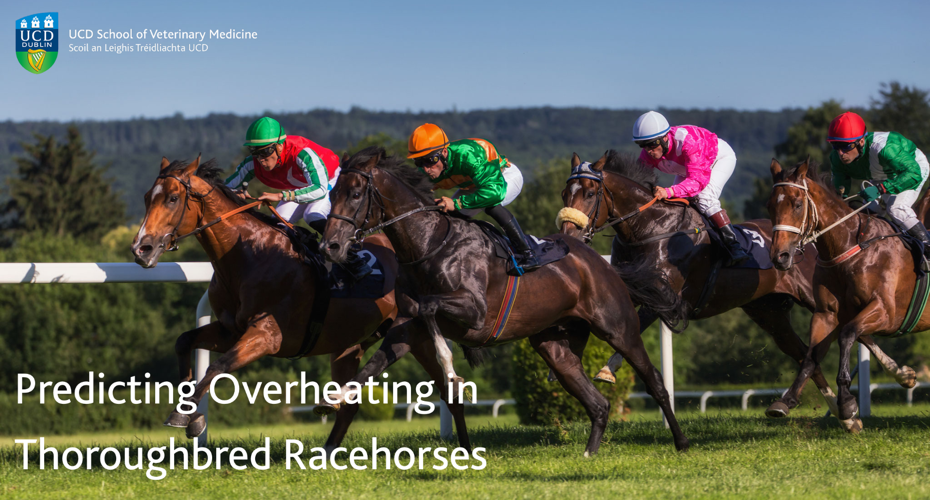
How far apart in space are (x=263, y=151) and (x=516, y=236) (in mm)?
1736

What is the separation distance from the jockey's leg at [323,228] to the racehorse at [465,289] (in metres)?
0.65

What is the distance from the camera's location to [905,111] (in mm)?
39625

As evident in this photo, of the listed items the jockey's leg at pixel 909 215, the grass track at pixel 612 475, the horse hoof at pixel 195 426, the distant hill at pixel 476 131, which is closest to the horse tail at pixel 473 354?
the grass track at pixel 612 475

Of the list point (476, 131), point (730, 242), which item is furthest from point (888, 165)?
point (476, 131)

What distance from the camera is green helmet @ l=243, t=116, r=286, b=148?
5.89 m

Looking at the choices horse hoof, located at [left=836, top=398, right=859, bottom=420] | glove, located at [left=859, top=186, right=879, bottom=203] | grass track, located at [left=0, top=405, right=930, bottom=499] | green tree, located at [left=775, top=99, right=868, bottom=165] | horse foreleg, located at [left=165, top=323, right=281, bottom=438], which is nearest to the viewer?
grass track, located at [left=0, top=405, right=930, bottom=499]

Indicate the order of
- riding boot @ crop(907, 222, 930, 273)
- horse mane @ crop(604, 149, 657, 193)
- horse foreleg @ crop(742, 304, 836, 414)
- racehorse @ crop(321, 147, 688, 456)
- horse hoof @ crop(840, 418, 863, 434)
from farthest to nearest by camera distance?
horse foreleg @ crop(742, 304, 836, 414), horse mane @ crop(604, 149, 657, 193), riding boot @ crop(907, 222, 930, 273), horse hoof @ crop(840, 418, 863, 434), racehorse @ crop(321, 147, 688, 456)

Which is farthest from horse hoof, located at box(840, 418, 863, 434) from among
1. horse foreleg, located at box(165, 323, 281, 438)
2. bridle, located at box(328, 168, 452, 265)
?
horse foreleg, located at box(165, 323, 281, 438)

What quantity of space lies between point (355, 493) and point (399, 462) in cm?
122

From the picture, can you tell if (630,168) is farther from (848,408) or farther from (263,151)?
(263,151)

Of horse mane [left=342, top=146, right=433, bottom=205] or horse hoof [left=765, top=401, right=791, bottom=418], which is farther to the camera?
horse hoof [left=765, top=401, right=791, bottom=418]

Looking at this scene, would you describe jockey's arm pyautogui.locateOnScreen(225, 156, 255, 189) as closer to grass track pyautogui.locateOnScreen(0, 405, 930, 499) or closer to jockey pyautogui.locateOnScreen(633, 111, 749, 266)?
grass track pyautogui.locateOnScreen(0, 405, 930, 499)

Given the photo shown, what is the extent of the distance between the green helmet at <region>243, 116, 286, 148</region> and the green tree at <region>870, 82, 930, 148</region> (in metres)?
38.4

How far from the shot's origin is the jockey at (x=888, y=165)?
625cm
